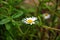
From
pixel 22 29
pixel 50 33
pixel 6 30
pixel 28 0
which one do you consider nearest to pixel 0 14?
pixel 6 30

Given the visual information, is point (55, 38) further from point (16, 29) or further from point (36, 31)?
point (16, 29)

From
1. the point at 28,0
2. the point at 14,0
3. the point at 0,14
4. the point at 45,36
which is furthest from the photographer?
the point at 28,0

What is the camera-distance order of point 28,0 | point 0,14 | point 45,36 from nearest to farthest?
point 0,14 < point 45,36 < point 28,0

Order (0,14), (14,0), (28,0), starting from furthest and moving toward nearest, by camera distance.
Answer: (28,0), (14,0), (0,14)

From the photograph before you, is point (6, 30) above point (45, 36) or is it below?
above

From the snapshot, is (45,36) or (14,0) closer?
(14,0)

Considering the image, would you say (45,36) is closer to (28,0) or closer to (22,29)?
(22,29)

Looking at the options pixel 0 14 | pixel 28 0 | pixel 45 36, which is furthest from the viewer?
pixel 28 0

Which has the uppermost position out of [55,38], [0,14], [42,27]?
[0,14]

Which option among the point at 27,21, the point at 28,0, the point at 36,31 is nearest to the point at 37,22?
the point at 27,21
